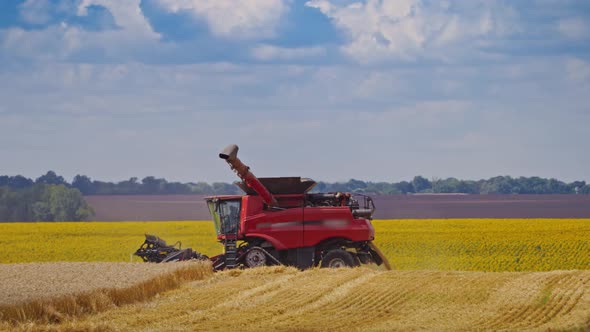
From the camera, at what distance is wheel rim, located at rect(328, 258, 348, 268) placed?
25.3 m

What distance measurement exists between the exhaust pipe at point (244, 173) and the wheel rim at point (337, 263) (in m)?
2.22

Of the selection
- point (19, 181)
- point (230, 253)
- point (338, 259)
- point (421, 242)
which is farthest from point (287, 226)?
point (19, 181)

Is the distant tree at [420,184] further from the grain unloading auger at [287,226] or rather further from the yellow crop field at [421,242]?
the grain unloading auger at [287,226]

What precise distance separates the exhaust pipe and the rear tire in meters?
2.05

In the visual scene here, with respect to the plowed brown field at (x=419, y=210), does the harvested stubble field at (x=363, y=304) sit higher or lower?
lower

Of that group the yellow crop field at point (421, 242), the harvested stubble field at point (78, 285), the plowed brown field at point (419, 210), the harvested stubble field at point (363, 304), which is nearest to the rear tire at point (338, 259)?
the harvested stubble field at point (363, 304)

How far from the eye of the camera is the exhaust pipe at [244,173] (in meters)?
25.0

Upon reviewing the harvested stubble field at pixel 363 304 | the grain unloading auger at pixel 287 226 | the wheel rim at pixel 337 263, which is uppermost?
the grain unloading auger at pixel 287 226

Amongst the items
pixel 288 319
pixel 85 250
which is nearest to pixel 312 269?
pixel 288 319

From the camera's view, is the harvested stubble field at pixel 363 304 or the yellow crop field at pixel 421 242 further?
the yellow crop field at pixel 421 242

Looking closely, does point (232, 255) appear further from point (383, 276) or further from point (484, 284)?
point (484, 284)

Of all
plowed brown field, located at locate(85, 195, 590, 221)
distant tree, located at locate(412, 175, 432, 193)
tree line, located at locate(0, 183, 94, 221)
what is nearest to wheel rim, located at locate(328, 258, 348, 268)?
plowed brown field, located at locate(85, 195, 590, 221)

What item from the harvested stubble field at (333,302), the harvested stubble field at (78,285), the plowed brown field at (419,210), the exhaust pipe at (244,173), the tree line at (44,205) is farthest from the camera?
the tree line at (44,205)

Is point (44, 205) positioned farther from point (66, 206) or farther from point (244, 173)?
point (244, 173)
